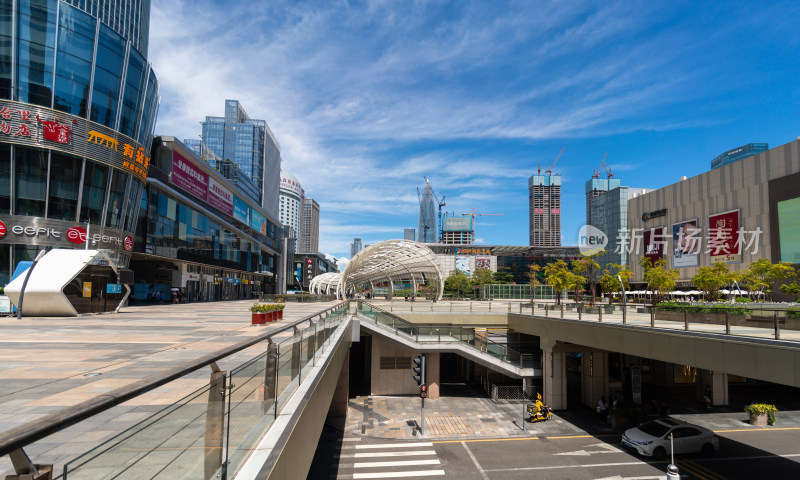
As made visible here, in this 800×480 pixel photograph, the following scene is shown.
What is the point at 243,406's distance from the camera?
379 centimetres

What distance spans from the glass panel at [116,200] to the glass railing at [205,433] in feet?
106

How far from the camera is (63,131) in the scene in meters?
27.8

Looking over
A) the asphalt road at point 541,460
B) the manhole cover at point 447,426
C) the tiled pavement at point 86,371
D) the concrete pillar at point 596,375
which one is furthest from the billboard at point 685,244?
the tiled pavement at point 86,371

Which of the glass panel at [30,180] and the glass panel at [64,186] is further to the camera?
the glass panel at [64,186]

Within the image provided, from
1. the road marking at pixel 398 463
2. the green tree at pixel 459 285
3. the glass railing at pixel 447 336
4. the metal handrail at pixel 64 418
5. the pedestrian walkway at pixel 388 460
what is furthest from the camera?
the green tree at pixel 459 285

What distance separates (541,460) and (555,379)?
27.2ft

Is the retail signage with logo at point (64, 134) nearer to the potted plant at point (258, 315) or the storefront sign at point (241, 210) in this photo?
the potted plant at point (258, 315)

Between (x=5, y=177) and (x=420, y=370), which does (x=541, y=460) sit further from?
(x=5, y=177)

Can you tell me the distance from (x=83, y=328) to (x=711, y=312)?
20.7m

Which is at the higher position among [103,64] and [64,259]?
[103,64]

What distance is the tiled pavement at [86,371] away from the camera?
3.97m

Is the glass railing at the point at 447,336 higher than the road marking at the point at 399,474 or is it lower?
higher

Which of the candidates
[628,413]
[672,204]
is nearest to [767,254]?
[672,204]

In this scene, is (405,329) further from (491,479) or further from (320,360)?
(320,360)
